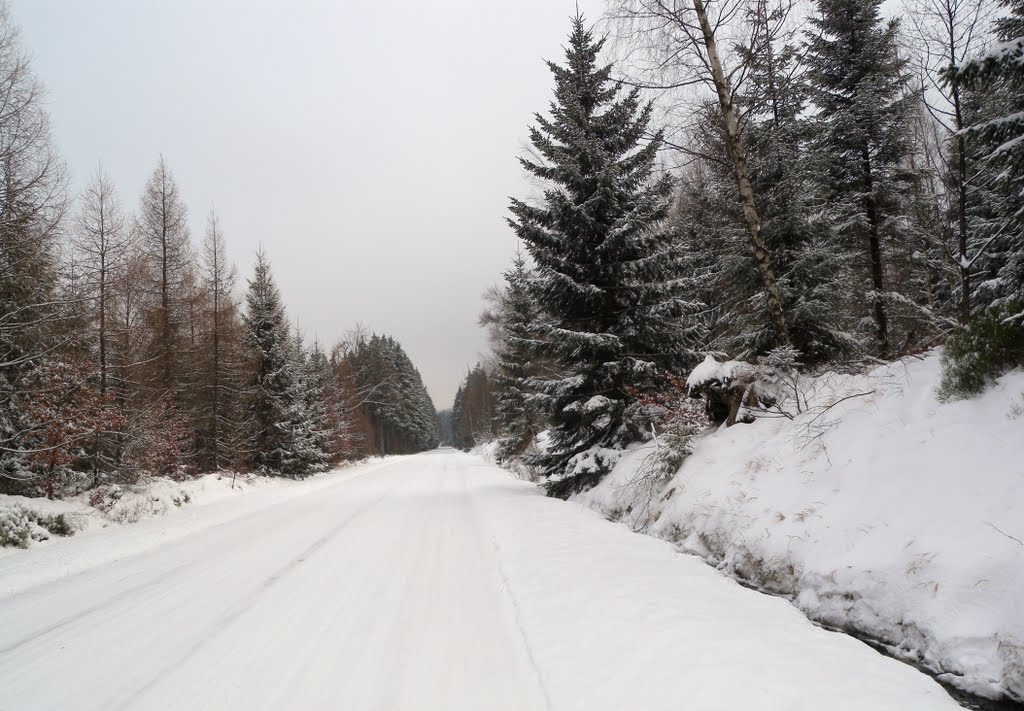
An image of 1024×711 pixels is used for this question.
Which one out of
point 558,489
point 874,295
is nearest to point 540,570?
point 558,489

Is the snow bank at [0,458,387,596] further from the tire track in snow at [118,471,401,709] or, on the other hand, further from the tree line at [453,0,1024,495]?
the tree line at [453,0,1024,495]

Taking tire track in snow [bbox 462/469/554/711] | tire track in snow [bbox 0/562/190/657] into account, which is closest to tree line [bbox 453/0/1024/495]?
tire track in snow [bbox 462/469/554/711]

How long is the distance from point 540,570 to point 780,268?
9493mm

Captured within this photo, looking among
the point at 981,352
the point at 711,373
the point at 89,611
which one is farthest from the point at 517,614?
the point at 711,373

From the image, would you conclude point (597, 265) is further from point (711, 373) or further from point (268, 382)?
point (268, 382)

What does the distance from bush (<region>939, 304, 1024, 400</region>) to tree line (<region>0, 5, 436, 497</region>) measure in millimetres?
12342

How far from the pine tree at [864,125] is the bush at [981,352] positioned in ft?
28.7

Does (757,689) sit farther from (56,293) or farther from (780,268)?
(56,293)

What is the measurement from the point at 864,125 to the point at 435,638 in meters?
16.2

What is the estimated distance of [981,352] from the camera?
4902 millimetres

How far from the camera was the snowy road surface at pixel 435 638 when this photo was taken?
3004 millimetres

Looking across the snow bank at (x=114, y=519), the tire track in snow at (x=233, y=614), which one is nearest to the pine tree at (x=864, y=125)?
the tire track in snow at (x=233, y=614)

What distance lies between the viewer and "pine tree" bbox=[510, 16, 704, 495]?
11.1m

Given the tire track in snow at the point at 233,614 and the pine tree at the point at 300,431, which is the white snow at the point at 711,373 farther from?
the pine tree at the point at 300,431
